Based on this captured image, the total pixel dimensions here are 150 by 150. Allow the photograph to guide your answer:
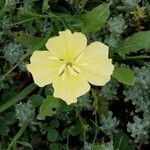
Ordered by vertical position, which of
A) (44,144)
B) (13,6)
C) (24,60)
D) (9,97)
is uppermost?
(13,6)

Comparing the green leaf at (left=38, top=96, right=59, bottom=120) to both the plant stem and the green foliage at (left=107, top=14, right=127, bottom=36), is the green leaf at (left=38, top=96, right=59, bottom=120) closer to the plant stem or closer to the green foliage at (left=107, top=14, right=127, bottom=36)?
the plant stem

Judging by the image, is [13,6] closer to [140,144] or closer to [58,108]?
[58,108]

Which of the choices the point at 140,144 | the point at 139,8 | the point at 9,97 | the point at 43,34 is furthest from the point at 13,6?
the point at 140,144

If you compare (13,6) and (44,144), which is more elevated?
(13,6)

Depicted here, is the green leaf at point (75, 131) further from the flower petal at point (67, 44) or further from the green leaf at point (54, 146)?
the flower petal at point (67, 44)

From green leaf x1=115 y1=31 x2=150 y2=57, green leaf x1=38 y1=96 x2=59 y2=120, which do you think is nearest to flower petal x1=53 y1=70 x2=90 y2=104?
green leaf x1=38 y1=96 x2=59 y2=120

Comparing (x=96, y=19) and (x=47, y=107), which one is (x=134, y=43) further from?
(x=47, y=107)

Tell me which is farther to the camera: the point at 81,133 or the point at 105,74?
the point at 81,133

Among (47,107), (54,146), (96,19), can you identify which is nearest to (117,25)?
(96,19)
